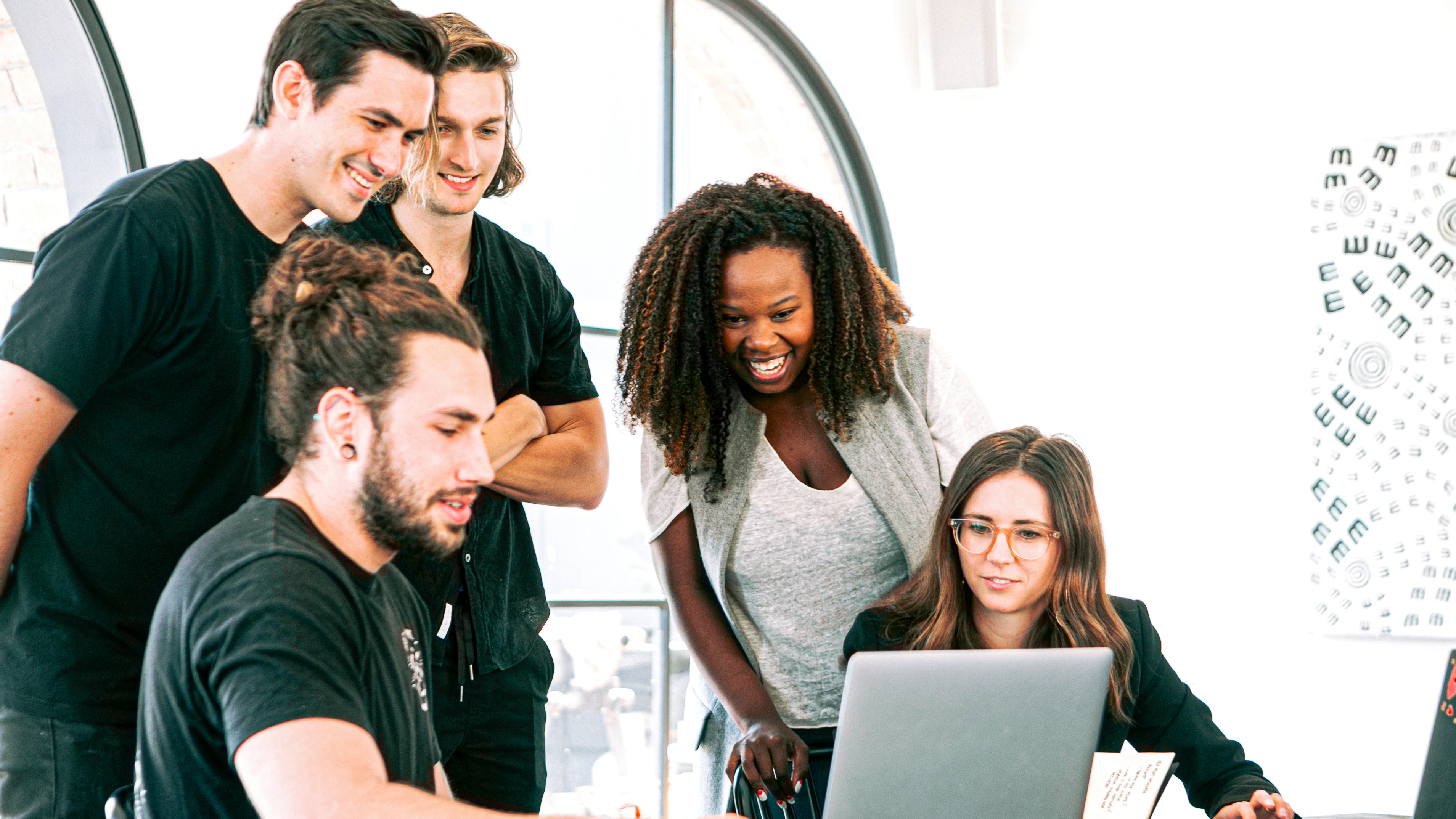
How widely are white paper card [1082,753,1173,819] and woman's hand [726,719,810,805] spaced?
40 centimetres

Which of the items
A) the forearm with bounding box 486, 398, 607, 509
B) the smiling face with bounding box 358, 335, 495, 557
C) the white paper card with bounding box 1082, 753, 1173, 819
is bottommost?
the white paper card with bounding box 1082, 753, 1173, 819

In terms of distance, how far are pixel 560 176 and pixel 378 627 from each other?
8.35 feet

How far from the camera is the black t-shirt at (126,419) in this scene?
1.18m

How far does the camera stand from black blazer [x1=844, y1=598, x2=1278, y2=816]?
1.68 meters

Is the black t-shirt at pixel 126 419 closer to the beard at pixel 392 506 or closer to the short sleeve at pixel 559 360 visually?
the beard at pixel 392 506

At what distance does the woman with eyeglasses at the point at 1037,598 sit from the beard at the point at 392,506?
83cm

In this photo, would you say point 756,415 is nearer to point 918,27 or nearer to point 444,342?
point 444,342

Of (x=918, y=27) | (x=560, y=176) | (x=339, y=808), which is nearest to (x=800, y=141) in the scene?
(x=918, y=27)

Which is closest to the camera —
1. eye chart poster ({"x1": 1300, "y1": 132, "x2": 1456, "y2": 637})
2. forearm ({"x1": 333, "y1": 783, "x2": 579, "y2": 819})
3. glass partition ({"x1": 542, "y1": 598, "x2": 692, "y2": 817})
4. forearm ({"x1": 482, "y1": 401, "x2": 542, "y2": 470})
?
Result: forearm ({"x1": 333, "y1": 783, "x2": 579, "y2": 819})

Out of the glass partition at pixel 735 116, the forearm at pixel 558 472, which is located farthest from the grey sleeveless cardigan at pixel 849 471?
the glass partition at pixel 735 116

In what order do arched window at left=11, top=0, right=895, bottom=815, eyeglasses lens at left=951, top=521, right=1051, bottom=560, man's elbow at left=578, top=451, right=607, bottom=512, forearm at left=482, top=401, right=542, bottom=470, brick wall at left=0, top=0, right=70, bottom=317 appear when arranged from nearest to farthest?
forearm at left=482, top=401, right=542, bottom=470
man's elbow at left=578, top=451, right=607, bottom=512
eyeglasses lens at left=951, top=521, right=1051, bottom=560
brick wall at left=0, top=0, right=70, bottom=317
arched window at left=11, top=0, right=895, bottom=815

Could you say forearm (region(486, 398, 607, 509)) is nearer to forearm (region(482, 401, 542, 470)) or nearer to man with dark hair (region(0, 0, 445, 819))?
forearm (region(482, 401, 542, 470))

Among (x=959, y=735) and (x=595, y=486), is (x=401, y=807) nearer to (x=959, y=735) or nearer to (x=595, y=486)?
(x=959, y=735)

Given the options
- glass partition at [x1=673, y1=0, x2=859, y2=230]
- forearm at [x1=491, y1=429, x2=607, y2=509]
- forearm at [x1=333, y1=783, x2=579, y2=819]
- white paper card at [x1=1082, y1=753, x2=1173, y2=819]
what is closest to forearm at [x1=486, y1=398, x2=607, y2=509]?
forearm at [x1=491, y1=429, x2=607, y2=509]
